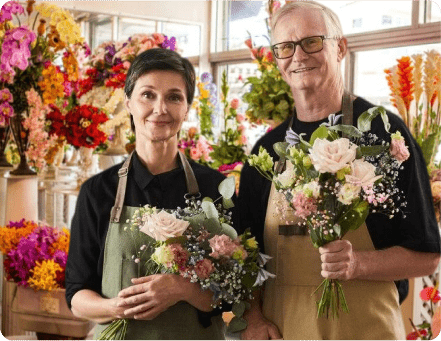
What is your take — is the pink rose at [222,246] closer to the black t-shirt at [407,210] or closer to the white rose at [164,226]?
the white rose at [164,226]

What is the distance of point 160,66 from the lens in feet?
5.56

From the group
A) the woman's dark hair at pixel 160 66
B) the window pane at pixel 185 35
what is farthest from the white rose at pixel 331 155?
the window pane at pixel 185 35

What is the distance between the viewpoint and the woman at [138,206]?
167 centimetres

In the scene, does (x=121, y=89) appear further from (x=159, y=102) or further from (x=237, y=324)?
(x=237, y=324)

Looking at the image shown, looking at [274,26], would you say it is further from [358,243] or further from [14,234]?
[14,234]

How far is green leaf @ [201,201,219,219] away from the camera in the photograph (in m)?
1.63

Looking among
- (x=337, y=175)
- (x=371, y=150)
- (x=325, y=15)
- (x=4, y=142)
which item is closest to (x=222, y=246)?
(x=337, y=175)

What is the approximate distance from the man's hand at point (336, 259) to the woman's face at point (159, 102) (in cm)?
53

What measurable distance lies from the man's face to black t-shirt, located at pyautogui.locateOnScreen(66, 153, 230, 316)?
0.37 m

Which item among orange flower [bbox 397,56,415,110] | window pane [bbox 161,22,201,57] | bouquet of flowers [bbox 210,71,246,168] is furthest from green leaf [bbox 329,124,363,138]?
bouquet of flowers [bbox 210,71,246,168]

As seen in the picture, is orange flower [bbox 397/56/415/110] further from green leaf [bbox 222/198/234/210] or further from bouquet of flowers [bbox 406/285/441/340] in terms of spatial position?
green leaf [bbox 222/198/234/210]

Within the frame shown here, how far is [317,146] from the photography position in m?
1.51

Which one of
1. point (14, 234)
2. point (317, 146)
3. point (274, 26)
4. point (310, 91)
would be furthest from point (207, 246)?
point (14, 234)

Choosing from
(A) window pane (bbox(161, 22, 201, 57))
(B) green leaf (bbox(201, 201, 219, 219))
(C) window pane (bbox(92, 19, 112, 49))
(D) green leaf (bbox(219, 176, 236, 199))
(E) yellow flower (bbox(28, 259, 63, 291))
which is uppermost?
(C) window pane (bbox(92, 19, 112, 49))
